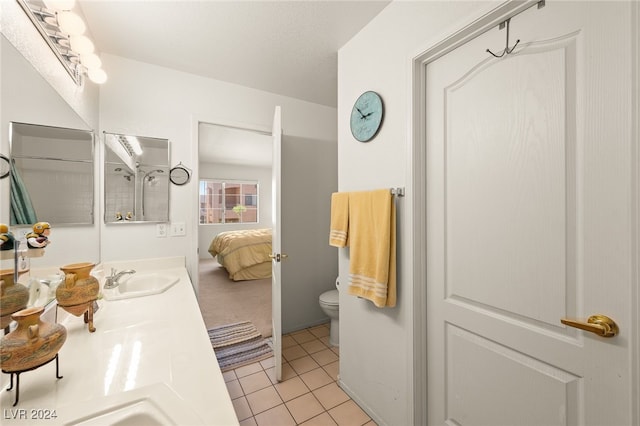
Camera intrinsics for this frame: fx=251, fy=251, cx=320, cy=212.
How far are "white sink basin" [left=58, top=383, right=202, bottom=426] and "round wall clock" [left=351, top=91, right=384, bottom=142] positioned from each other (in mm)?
1437

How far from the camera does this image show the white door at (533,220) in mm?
750

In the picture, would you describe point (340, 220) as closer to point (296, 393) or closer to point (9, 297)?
point (296, 393)

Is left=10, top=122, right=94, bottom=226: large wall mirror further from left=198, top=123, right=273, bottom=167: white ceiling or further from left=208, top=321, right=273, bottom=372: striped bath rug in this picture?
left=198, top=123, right=273, bottom=167: white ceiling

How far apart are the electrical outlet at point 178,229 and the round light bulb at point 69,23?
1.28m

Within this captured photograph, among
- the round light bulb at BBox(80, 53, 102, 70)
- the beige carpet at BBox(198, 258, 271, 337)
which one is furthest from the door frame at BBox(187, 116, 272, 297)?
the beige carpet at BBox(198, 258, 271, 337)

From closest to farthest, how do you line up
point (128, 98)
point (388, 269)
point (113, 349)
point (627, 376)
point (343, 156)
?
point (627, 376), point (113, 349), point (388, 269), point (343, 156), point (128, 98)

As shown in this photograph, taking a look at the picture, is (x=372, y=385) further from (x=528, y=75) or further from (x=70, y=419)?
(x=528, y=75)

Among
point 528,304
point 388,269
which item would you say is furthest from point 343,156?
point 528,304

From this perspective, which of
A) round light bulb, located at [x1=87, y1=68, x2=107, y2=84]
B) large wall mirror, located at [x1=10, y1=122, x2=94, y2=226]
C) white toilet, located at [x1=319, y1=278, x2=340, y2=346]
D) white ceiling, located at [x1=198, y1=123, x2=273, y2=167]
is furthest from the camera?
white ceiling, located at [x1=198, y1=123, x2=273, y2=167]

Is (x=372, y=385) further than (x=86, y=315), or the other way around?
(x=372, y=385)

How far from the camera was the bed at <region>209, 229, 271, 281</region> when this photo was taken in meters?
4.35

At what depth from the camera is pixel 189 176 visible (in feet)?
6.77

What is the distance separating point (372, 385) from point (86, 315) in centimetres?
151

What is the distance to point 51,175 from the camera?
42.3 inches
